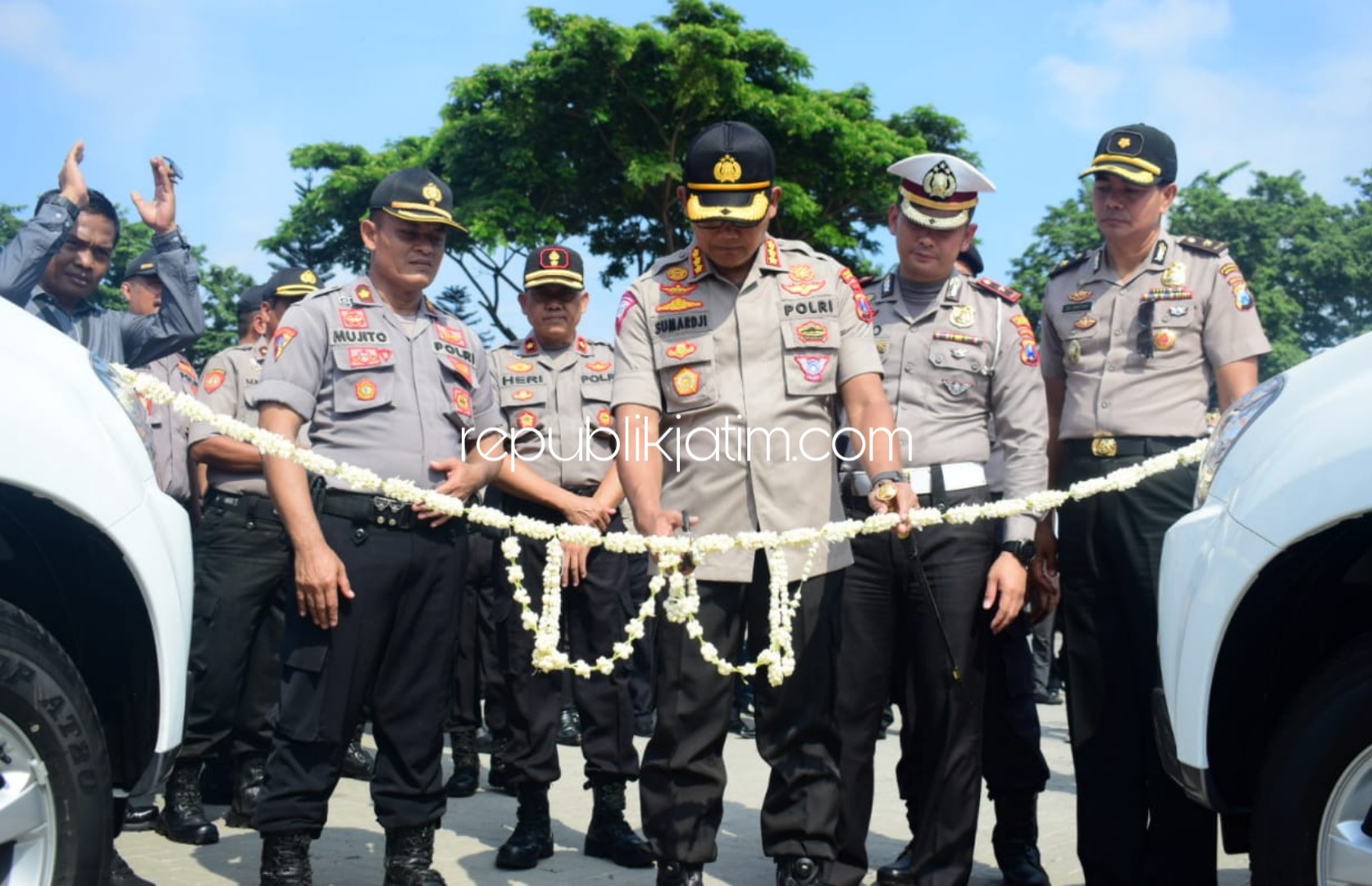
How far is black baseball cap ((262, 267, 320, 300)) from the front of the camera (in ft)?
21.2

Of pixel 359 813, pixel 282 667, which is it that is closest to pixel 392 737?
pixel 282 667

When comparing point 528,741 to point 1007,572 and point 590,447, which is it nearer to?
A: point 590,447

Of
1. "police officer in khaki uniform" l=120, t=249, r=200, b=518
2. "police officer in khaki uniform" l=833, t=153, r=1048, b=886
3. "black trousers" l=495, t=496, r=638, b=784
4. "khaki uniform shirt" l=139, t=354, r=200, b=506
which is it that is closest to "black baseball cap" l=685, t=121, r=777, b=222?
"police officer in khaki uniform" l=833, t=153, r=1048, b=886

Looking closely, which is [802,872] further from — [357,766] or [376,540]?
[357,766]

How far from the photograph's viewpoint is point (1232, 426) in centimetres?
312

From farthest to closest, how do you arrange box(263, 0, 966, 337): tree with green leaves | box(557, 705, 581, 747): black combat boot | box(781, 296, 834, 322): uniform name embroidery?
box(263, 0, 966, 337): tree with green leaves → box(557, 705, 581, 747): black combat boot → box(781, 296, 834, 322): uniform name embroidery

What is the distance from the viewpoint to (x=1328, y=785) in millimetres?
2582

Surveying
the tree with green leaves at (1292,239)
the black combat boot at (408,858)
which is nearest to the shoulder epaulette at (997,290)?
the black combat boot at (408,858)

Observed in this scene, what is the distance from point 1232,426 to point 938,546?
115 cm

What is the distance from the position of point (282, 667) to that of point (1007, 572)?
2243mm

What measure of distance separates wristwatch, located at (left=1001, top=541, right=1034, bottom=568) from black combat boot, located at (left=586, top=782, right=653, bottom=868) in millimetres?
1759

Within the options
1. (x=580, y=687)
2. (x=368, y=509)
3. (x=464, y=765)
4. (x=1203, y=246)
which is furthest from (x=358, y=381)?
(x=464, y=765)

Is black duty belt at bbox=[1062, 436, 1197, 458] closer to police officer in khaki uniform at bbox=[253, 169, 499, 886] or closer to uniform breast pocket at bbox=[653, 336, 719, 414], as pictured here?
uniform breast pocket at bbox=[653, 336, 719, 414]

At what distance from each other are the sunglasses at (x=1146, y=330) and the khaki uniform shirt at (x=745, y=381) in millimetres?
938
